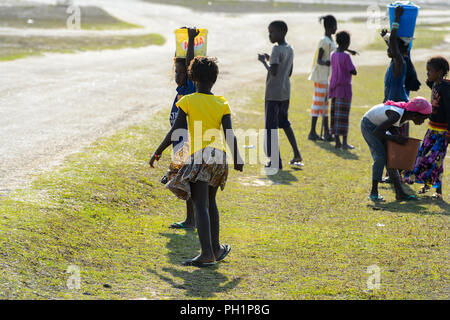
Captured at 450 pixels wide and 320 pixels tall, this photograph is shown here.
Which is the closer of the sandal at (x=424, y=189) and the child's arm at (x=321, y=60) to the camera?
the sandal at (x=424, y=189)

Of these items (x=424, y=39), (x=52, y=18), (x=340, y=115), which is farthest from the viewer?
(x=424, y=39)

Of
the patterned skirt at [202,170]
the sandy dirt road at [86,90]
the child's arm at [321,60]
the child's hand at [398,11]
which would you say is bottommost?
the sandy dirt road at [86,90]

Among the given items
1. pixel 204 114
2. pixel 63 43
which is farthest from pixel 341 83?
pixel 63 43

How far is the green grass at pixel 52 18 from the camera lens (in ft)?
106

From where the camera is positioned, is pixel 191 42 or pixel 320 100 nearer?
pixel 191 42

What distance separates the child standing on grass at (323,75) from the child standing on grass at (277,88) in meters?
1.91

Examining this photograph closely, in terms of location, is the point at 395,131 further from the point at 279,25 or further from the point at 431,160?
the point at 279,25

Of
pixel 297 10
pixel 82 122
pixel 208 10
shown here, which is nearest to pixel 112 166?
pixel 82 122

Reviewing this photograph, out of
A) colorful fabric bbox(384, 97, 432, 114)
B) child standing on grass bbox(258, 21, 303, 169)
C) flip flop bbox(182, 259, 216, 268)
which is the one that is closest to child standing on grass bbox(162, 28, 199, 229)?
flip flop bbox(182, 259, 216, 268)

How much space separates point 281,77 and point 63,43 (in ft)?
57.2

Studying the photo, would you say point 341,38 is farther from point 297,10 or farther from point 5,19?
point 297,10

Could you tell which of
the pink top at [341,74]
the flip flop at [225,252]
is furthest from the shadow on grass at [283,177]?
the flip flop at [225,252]

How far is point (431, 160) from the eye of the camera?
8.02 metres

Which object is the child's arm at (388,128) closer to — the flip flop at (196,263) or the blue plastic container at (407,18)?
the blue plastic container at (407,18)
